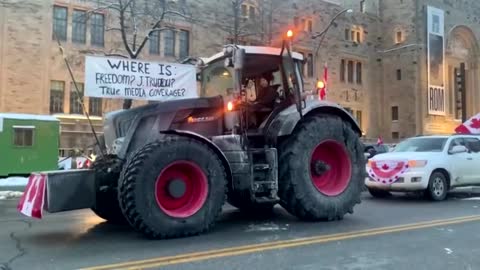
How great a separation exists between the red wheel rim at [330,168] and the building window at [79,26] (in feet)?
80.8

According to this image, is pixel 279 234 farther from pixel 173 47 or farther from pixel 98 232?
pixel 173 47

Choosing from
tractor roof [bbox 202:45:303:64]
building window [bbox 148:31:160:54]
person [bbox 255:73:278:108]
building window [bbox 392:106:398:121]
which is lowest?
person [bbox 255:73:278:108]

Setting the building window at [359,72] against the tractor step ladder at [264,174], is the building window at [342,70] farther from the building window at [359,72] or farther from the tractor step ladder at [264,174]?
the tractor step ladder at [264,174]

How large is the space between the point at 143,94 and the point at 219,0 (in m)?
30.5

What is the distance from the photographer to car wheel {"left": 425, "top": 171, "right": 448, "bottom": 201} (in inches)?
476

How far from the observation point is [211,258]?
5.82 metres

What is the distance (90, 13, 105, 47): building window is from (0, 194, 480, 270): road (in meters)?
23.2

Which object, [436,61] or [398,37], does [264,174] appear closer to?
[398,37]

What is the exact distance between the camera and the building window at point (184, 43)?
34.5 meters

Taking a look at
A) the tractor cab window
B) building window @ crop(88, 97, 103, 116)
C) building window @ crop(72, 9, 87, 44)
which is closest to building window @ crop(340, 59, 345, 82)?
building window @ crop(88, 97, 103, 116)

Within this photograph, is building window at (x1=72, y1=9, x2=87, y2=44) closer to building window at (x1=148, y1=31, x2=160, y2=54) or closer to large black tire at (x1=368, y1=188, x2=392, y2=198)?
building window at (x1=148, y1=31, x2=160, y2=54)

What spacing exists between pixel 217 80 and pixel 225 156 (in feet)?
4.76

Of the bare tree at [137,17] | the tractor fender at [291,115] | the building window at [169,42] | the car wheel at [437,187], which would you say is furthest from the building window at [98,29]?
the tractor fender at [291,115]

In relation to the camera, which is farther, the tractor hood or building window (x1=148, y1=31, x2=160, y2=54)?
building window (x1=148, y1=31, x2=160, y2=54)
